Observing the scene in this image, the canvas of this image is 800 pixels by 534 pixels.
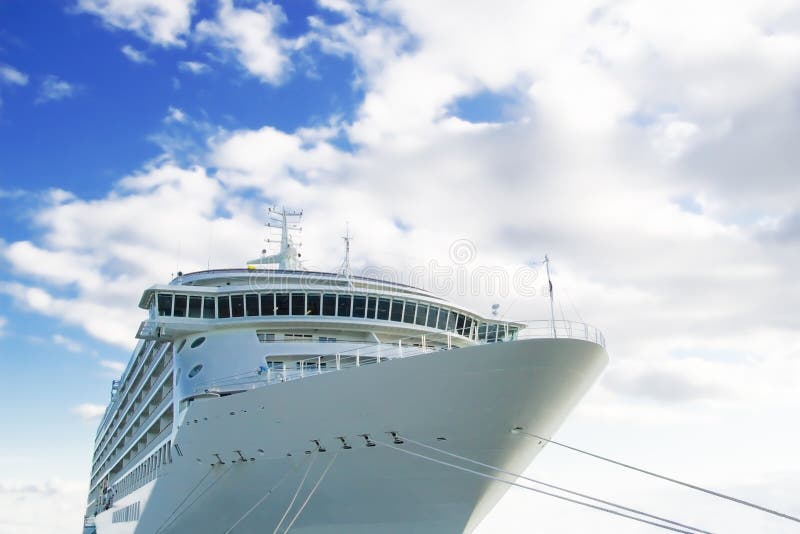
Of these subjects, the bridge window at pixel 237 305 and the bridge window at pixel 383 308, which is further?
the bridge window at pixel 383 308

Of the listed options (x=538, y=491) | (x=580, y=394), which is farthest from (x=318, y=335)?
(x=538, y=491)

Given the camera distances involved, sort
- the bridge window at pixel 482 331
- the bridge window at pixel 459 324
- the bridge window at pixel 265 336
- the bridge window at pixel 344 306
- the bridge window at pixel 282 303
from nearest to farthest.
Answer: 1. the bridge window at pixel 265 336
2. the bridge window at pixel 282 303
3. the bridge window at pixel 344 306
4. the bridge window at pixel 459 324
5. the bridge window at pixel 482 331

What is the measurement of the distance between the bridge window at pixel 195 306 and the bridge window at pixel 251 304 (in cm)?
157

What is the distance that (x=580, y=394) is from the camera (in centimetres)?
1811

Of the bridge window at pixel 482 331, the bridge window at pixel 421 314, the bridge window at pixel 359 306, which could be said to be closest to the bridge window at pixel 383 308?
the bridge window at pixel 359 306

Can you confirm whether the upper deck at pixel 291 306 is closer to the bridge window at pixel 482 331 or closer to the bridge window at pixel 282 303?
the bridge window at pixel 282 303

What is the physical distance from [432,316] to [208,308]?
7.26 meters

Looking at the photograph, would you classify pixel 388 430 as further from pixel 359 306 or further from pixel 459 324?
pixel 459 324

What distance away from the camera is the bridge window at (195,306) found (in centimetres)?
2205

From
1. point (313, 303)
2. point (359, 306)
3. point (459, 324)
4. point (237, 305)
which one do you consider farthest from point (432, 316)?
point (237, 305)

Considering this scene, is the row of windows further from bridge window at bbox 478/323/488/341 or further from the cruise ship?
bridge window at bbox 478/323/488/341

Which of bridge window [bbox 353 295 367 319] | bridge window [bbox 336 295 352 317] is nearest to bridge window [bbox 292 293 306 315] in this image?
bridge window [bbox 336 295 352 317]

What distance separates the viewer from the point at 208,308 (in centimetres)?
2214

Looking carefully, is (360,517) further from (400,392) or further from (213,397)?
(213,397)
